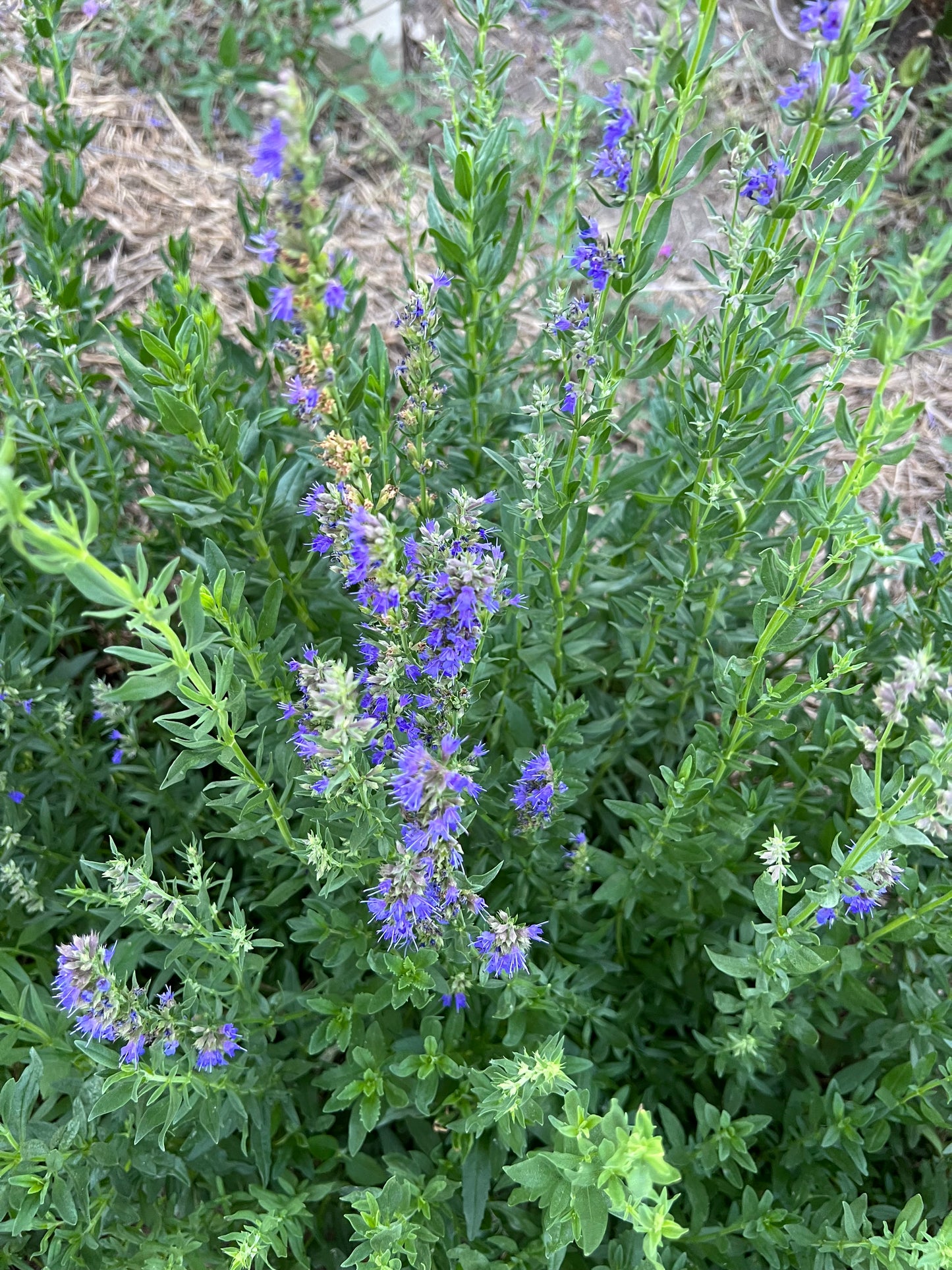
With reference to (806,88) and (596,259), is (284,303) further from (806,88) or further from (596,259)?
(806,88)

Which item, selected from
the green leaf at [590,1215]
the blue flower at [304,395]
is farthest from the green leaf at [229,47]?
the green leaf at [590,1215]

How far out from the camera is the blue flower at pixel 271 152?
6.21 feet

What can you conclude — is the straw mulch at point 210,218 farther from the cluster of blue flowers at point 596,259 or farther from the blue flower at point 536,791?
the blue flower at point 536,791

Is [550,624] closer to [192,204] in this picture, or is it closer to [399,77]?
[192,204]

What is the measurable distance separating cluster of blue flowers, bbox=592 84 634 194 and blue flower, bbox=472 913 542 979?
1797 millimetres

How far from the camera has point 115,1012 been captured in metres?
2.38

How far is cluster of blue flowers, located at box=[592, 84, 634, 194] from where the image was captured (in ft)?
7.93

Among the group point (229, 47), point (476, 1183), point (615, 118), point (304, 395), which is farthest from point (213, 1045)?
point (229, 47)

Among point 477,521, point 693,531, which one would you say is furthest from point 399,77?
point 477,521

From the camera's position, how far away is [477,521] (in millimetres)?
2359

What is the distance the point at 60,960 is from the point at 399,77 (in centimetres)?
612

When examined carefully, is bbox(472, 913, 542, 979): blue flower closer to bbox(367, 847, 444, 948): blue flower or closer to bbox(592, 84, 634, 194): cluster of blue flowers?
bbox(367, 847, 444, 948): blue flower

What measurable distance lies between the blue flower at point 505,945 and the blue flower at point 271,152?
5.60ft

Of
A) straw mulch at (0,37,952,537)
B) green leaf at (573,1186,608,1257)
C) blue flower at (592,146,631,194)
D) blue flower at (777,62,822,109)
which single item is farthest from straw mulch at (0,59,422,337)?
green leaf at (573,1186,608,1257)
